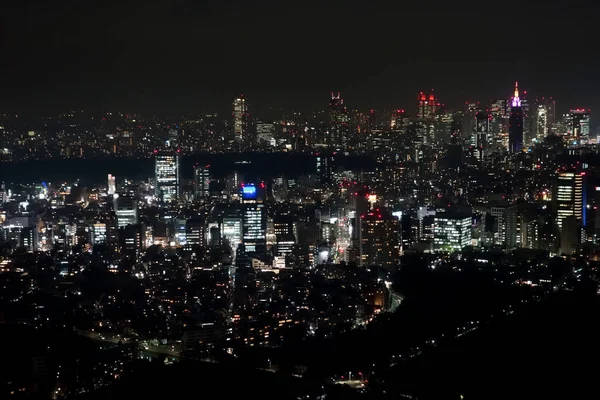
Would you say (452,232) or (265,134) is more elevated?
(265,134)

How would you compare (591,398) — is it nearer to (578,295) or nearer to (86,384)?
(578,295)

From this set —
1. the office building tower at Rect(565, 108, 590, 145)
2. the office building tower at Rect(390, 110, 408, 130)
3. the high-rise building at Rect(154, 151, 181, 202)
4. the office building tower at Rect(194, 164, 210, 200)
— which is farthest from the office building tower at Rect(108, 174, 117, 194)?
the office building tower at Rect(565, 108, 590, 145)

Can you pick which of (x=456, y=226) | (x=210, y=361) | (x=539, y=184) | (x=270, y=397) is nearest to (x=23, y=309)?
(x=210, y=361)

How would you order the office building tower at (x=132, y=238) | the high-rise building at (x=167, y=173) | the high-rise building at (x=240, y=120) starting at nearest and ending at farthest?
the office building tower at (x=132, y=238) → the high-rise building at (x=240, y=120) → the high-rise building at (x=167, y=173)

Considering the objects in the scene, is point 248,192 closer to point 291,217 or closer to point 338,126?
point 291,217

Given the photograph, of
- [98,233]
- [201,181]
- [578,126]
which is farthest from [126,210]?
[578,126]

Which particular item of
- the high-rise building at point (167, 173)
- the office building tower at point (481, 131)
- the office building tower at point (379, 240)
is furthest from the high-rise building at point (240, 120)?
the office building tower at point (481, 131)

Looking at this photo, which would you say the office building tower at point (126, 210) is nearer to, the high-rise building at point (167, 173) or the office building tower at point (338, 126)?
the high-rise building at point (167, 173)
